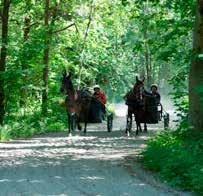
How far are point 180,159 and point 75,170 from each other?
245 centimetres

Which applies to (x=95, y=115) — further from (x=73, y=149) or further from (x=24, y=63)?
(x=73, y=149)

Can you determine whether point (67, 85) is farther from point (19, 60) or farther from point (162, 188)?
point (162, 188)

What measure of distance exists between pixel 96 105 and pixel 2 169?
12445mm

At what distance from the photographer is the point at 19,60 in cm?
2417

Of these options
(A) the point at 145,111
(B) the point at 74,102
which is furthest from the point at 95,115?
(A) the point at 145,111

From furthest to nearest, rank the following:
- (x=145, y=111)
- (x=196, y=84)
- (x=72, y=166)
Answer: (x=145, y=111) → (x=196, y=84) → (x=72, y=166)

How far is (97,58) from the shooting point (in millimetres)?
39594

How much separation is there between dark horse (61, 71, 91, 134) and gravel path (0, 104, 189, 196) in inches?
149

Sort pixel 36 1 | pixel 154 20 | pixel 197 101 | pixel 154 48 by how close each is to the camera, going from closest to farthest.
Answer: pixel 197 101 < pixel 154 48 < pixel 154 20 < pixel 36 1

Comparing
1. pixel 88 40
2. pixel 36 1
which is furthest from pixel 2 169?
pixel 88 40

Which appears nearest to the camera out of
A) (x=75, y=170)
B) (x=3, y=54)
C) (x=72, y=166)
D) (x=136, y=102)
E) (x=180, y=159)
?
(x=180, y=159)

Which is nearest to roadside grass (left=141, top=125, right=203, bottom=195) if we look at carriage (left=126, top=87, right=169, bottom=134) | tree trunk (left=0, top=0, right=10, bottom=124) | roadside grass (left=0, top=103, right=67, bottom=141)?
carriage (left=126, top=87, right=169, bottom=134)

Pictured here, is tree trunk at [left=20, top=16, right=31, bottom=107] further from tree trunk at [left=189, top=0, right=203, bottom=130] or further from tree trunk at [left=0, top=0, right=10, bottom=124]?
tree trunk at [left=189, top=0, right=203, bottom=130]

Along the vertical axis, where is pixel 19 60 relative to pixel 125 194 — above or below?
above
